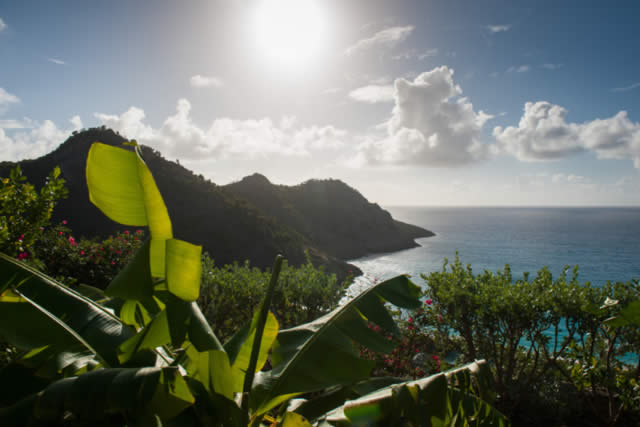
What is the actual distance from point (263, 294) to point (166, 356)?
134 inches

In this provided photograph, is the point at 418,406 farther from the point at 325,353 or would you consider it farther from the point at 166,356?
the point at 166,356

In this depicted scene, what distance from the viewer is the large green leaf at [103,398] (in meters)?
1.26

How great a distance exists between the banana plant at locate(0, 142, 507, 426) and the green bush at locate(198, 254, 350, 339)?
3318 millimetres

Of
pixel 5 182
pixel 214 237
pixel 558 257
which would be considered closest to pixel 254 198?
pixel 214 237

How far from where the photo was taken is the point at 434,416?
186cm

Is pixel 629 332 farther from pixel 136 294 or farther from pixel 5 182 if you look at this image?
pixel 5 182

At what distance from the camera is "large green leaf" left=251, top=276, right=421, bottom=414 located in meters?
2.05

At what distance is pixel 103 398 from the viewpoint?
1.28 metres

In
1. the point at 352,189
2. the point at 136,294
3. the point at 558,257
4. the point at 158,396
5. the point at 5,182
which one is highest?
the point at 352,189

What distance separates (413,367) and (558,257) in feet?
272

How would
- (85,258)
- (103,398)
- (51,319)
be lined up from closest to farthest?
(103,398)
(51,319)
(85,258)

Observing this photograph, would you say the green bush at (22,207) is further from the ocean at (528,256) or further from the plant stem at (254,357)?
the ocean at (528,256)

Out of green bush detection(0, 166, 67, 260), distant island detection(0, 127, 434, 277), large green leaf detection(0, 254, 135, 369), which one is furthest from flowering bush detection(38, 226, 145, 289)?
distant island detection(0, 127, 434, 277)

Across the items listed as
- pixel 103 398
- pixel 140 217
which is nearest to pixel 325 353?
pixel 103 398
